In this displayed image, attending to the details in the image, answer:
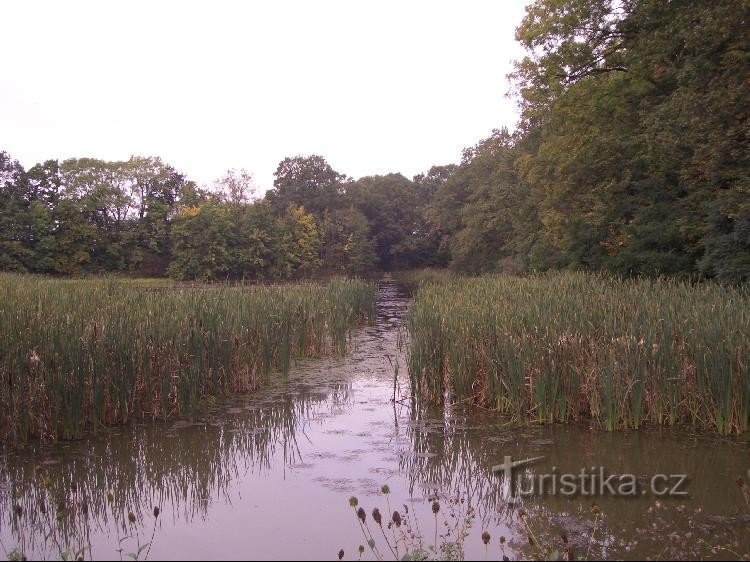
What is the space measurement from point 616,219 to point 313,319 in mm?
10275

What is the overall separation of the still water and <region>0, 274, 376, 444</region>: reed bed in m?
0.29

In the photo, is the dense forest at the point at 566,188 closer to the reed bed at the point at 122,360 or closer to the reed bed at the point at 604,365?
the reed bed at the point at 604,365

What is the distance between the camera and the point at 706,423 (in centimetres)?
553

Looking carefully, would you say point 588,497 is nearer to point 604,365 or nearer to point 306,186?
point 604,365

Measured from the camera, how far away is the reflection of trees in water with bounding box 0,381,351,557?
12.2 ft

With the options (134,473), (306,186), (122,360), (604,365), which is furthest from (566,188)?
(306,186)

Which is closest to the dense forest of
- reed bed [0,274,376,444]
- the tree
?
the tree

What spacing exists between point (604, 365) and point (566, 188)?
1381 centimetres

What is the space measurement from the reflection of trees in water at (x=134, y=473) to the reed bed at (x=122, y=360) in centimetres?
32

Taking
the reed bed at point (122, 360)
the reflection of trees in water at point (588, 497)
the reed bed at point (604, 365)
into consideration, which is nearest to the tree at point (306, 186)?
the reed bed at point (122, 360)

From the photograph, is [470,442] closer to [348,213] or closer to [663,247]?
[663,247]

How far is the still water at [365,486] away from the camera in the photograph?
137 inches

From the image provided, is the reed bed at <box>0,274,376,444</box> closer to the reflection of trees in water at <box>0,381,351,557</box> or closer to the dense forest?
the reflection of trees in water at <box>0,381,351,557</box>

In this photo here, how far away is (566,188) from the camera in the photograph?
1850cm
